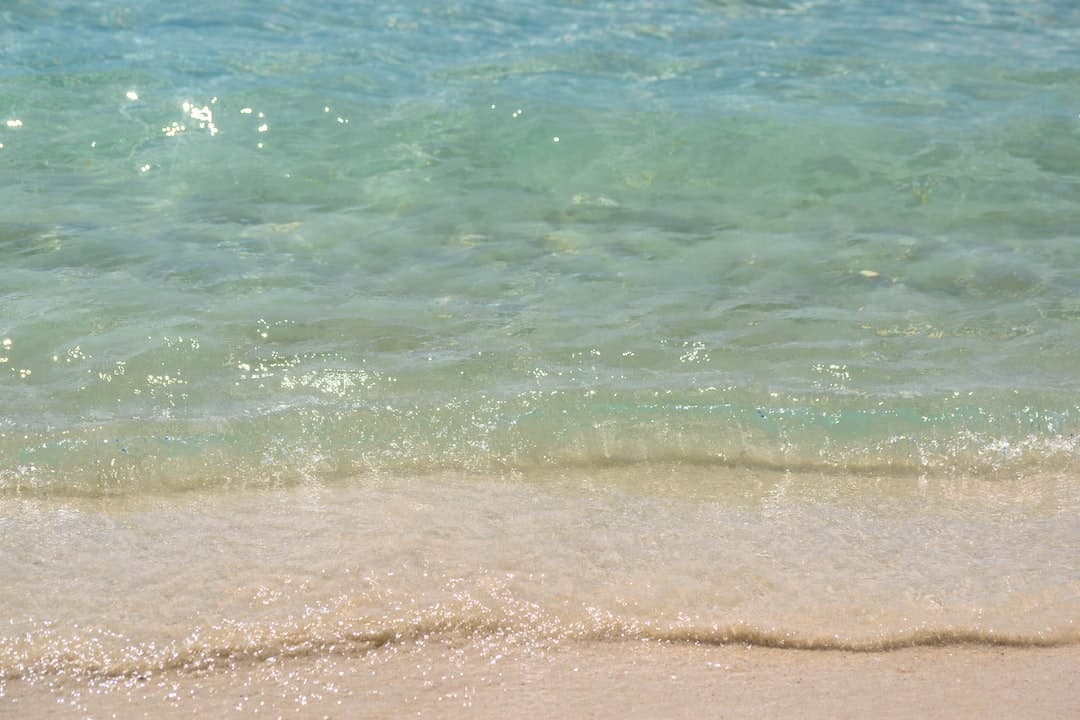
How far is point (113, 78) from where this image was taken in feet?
23.8

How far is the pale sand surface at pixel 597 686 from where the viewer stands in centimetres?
263

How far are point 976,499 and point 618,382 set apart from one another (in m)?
1.19

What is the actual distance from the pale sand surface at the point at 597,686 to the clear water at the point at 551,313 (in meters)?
0.11

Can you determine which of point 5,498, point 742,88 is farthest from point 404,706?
point 742,88

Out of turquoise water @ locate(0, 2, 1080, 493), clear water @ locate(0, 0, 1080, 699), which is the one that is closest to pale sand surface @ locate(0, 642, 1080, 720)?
clear water @ locate(0, 0, 1080, 699)

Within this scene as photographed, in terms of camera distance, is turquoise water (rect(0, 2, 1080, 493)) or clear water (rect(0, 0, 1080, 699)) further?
turquoise water (rect(0, 2, 1080, 493))

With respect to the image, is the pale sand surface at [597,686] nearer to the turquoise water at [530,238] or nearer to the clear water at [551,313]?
the clear water at [551,313]

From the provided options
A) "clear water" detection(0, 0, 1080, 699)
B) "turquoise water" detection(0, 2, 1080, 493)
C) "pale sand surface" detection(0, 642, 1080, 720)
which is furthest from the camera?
"turquoise water" detection(0, 2, 1080, 493)

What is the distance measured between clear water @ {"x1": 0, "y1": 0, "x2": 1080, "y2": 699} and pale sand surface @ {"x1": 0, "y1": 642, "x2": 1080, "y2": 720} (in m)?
0.11

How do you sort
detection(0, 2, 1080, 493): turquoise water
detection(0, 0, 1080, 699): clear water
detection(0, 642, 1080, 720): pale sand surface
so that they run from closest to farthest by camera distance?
detection(0, 642, 1080, 720): pale sand surface, detection(0, 0, 1080, 699): clear water, detection(0, 2, 1080, 493): turquoise water

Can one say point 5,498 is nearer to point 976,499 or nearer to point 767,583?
point 767,583

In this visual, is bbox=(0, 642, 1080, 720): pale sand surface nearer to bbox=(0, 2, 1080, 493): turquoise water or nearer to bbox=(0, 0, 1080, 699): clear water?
bbox=(0, 0, 1080, 699): clear water

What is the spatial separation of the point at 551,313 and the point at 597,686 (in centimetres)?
219

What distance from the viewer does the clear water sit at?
10.6ft
